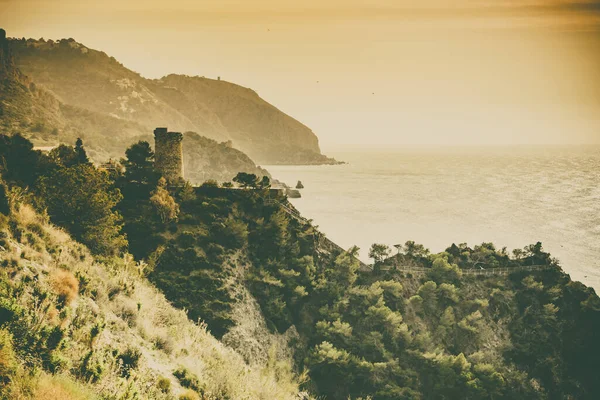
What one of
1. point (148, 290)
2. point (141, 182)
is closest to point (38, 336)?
point (148, 290)

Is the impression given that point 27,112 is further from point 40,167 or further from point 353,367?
point 353,367

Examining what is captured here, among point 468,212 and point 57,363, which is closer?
point 57,363

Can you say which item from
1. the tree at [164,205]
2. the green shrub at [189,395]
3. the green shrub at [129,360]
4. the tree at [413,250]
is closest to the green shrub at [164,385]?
the green shrub at [189,395]

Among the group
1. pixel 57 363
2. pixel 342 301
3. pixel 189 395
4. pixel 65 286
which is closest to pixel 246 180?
pixel 342 301

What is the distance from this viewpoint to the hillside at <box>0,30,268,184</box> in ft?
230

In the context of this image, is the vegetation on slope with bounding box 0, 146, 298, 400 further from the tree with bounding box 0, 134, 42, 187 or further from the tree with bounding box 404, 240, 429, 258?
the tree with bounding box 404, 240, 429, 258

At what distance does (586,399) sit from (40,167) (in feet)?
148

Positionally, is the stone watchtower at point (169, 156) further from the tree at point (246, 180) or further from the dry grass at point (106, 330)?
the dry grass at point (106, 330)

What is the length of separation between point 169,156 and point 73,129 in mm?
75613

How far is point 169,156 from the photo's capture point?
117 feet

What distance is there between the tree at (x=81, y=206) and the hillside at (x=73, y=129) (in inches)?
1988

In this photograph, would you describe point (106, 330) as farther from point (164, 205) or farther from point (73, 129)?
point (73, 129)

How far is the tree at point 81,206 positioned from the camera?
1867 centimetres

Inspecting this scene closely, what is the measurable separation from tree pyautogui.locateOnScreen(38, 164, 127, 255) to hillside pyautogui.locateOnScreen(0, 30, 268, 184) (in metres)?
50.5
